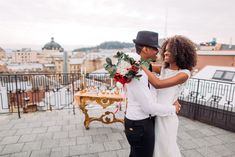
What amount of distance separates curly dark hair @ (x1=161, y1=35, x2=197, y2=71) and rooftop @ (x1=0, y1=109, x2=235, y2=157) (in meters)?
1.84

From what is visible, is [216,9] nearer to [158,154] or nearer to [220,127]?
[220,127]

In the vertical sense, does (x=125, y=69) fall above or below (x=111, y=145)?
above

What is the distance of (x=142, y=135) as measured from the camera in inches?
49.1

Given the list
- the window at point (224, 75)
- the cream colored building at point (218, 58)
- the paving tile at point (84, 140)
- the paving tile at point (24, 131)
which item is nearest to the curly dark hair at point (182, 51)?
the paving tile at point (84, 140)

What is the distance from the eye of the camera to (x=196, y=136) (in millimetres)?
3131

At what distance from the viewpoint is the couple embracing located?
3.74ft

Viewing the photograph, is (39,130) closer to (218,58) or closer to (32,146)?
(32,146)

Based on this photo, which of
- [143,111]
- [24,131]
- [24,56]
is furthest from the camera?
[24,56]

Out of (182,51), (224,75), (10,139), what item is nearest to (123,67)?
(182,51)

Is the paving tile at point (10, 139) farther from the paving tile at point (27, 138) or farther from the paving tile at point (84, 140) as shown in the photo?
the paving tile at point (84, 140)

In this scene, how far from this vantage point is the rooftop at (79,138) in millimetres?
2557

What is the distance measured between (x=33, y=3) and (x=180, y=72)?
695 cm

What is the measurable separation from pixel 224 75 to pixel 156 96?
33.1ft

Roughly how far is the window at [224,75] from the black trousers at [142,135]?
972 centimetres
